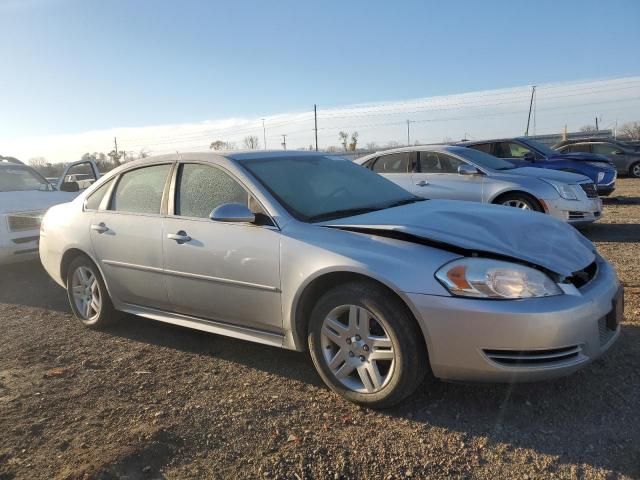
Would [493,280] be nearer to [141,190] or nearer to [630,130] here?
[141,190]

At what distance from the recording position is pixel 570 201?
7922 millimetres

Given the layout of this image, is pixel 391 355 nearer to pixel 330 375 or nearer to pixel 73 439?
pixel 330 375

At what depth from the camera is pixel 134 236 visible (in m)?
4.29

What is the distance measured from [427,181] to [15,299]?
19.7ft

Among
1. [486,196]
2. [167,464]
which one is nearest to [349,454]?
[167,464]

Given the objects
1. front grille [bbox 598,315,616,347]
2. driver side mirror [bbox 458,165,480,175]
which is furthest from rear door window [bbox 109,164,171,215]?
driver side mirror [bbox 458,165,480,175]

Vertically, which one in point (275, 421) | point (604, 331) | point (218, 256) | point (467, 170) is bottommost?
point (275, 421)

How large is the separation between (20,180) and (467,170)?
6.68m

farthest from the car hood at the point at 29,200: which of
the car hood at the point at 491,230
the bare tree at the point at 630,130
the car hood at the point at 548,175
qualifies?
the bare tree at the point at 630,130

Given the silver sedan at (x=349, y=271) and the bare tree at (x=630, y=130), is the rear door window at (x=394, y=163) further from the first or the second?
the bare tree at (x=630, y=130)

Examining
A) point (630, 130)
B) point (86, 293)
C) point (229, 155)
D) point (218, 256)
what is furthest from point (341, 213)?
point (630, 130)

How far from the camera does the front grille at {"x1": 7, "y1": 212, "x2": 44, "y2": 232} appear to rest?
23.4 feet

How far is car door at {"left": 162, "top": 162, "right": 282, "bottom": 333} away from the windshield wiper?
0.94ft

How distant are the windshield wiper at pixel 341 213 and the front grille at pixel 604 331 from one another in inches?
61.4
